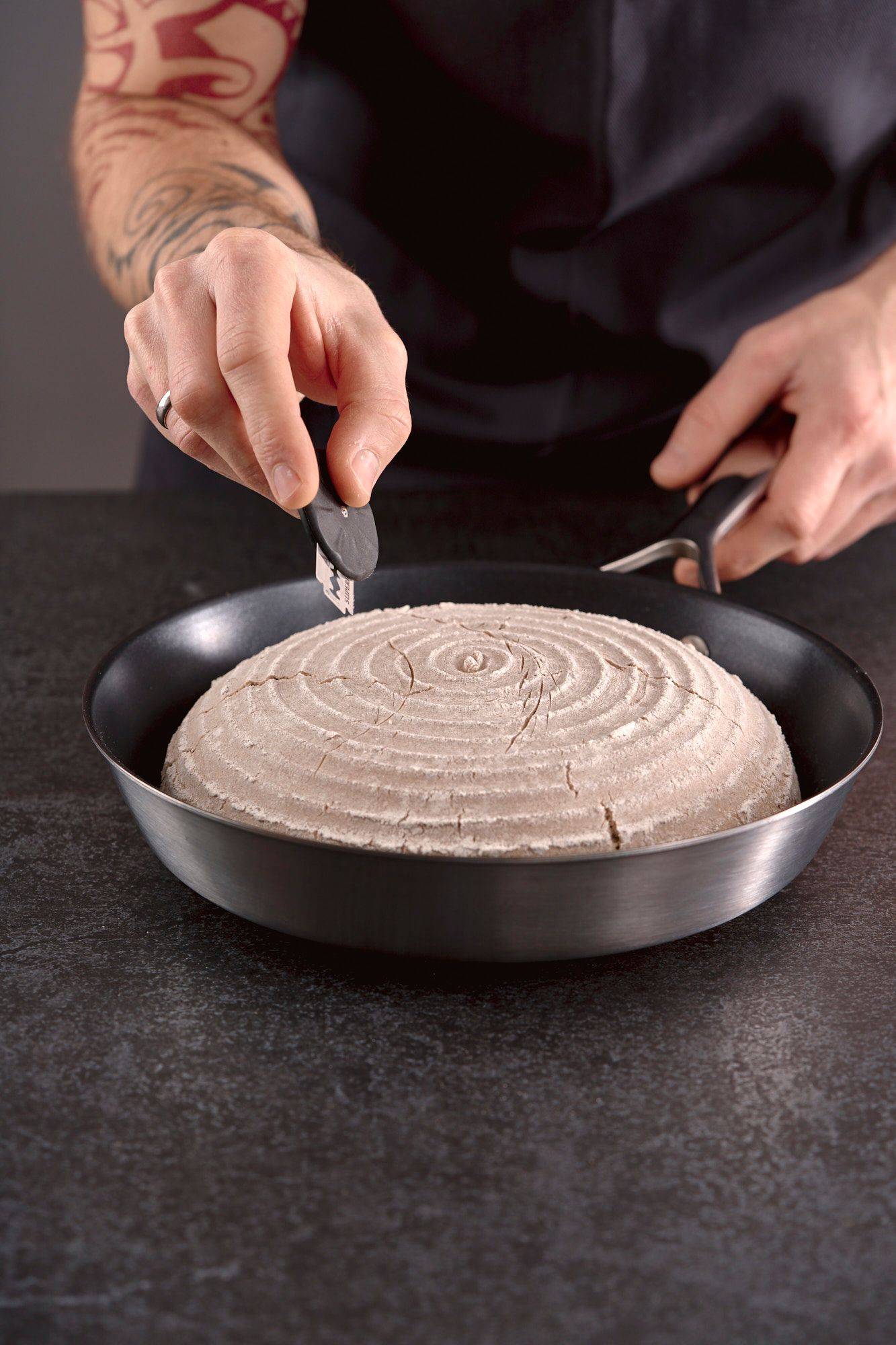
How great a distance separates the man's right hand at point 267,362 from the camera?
926 millimetres

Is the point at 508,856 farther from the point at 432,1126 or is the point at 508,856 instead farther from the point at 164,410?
the point at 164,410

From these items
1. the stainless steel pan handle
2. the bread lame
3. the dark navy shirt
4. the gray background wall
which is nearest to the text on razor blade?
the bread lame

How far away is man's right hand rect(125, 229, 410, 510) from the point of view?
3.04 ft

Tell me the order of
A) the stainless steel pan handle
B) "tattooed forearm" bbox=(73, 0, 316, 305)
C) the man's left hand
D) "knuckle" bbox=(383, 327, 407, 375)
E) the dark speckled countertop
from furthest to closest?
"tattooed forearm" bbox=(73, 0, 316, 305) < the man's left hand < the stainless steel pan handle < "knuckle" bbox=(383, 327, 407, 375) < the dark speckled countertop

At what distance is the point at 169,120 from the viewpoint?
1718mm

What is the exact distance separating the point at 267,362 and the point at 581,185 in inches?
39.2

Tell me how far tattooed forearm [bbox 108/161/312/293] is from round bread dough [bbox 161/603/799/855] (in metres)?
0.64

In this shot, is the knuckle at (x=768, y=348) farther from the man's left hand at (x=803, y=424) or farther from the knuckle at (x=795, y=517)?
the knuckle at (x=795, y=517)

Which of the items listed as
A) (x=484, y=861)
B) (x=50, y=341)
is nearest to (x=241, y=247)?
(x=484, y=861)

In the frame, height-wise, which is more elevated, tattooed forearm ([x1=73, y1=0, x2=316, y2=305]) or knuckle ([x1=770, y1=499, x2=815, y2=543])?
tattooed forearm ([x1=73, y1=0, x2=316, y2=305])

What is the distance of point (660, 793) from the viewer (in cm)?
88

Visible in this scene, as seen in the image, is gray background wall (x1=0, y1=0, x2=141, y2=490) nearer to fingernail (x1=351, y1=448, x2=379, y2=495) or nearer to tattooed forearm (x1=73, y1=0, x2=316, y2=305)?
tattooed forearm (x1=73, y1=0, x2=316, y2=305)

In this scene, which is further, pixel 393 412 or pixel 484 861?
pixel 393 412

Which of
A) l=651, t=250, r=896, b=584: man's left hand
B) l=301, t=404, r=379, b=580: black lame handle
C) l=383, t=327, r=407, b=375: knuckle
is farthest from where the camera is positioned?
l=651, t=250, r=896, b=584: man's left hand
